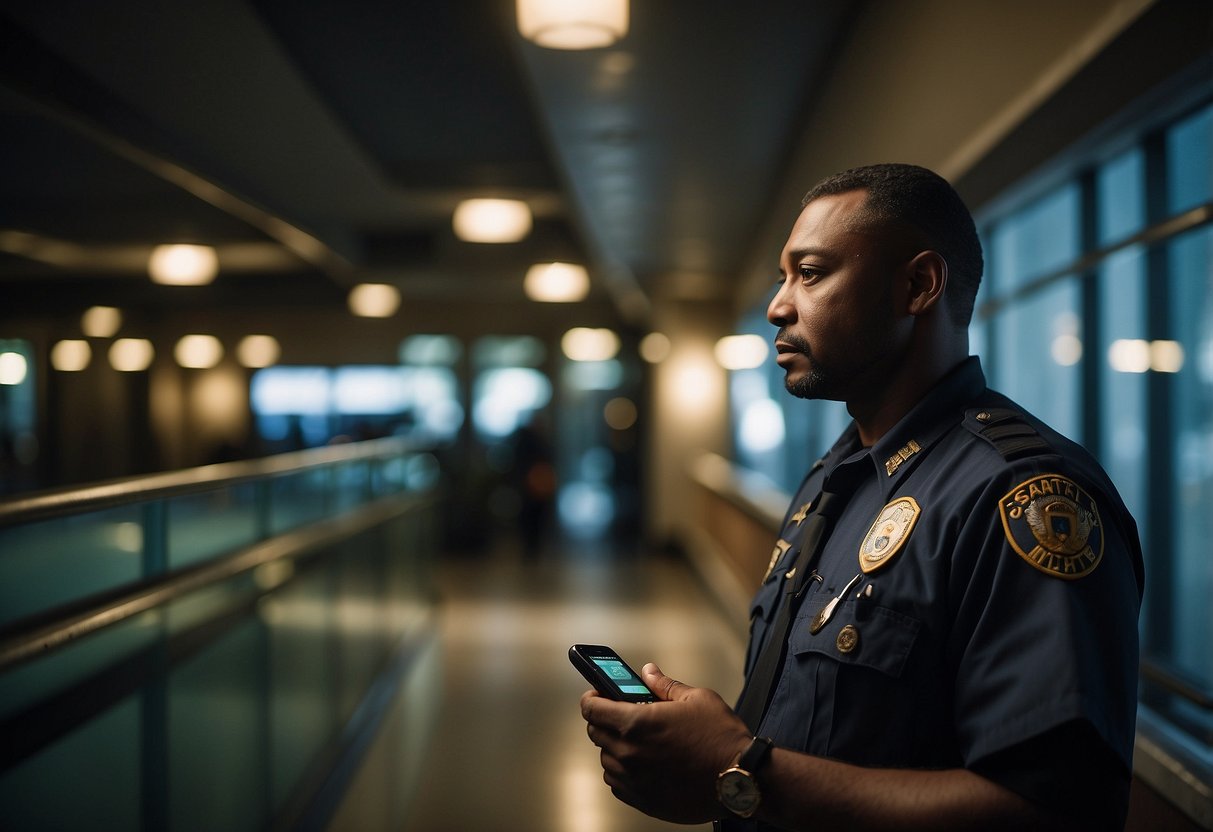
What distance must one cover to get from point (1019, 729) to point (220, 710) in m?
2.61

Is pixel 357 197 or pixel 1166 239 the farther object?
pixel 357 197

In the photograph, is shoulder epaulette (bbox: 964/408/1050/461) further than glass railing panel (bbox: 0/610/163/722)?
No

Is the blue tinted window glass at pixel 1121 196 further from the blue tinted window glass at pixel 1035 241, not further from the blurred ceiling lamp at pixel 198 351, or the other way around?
the blurred ceiling lamp at pixel 198 351

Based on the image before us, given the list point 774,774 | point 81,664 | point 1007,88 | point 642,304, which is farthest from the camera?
point 642,304

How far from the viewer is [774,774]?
122 cm

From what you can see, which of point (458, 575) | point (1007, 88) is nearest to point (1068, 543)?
point (1007, 88)

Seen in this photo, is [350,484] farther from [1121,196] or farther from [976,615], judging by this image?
[976,615]

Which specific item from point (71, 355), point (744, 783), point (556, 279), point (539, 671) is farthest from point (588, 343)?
point (744, 783)

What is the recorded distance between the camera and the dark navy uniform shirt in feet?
3.63

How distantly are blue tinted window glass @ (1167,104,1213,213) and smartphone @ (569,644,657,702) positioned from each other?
284cm

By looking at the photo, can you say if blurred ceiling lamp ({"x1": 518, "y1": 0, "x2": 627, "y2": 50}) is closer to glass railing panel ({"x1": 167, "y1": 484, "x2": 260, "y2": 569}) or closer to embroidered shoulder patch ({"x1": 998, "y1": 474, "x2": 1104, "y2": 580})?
glass railing panel ({"x1": 167, "y1": 484, "x2": 260, "y2": 569})

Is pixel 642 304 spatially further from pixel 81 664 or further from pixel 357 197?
pixel 81 664

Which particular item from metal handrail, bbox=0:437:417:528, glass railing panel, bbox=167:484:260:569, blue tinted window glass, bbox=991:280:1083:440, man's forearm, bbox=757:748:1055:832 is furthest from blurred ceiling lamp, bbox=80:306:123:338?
man's forearm, bbox=757:748:1055:832

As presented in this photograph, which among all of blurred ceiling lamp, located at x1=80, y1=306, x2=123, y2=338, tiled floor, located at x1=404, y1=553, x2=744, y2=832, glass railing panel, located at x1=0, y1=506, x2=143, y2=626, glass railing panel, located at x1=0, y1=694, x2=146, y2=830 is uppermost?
blurred ceiling lamp, located at x1=80, y1=306, x2=123, y2=338
